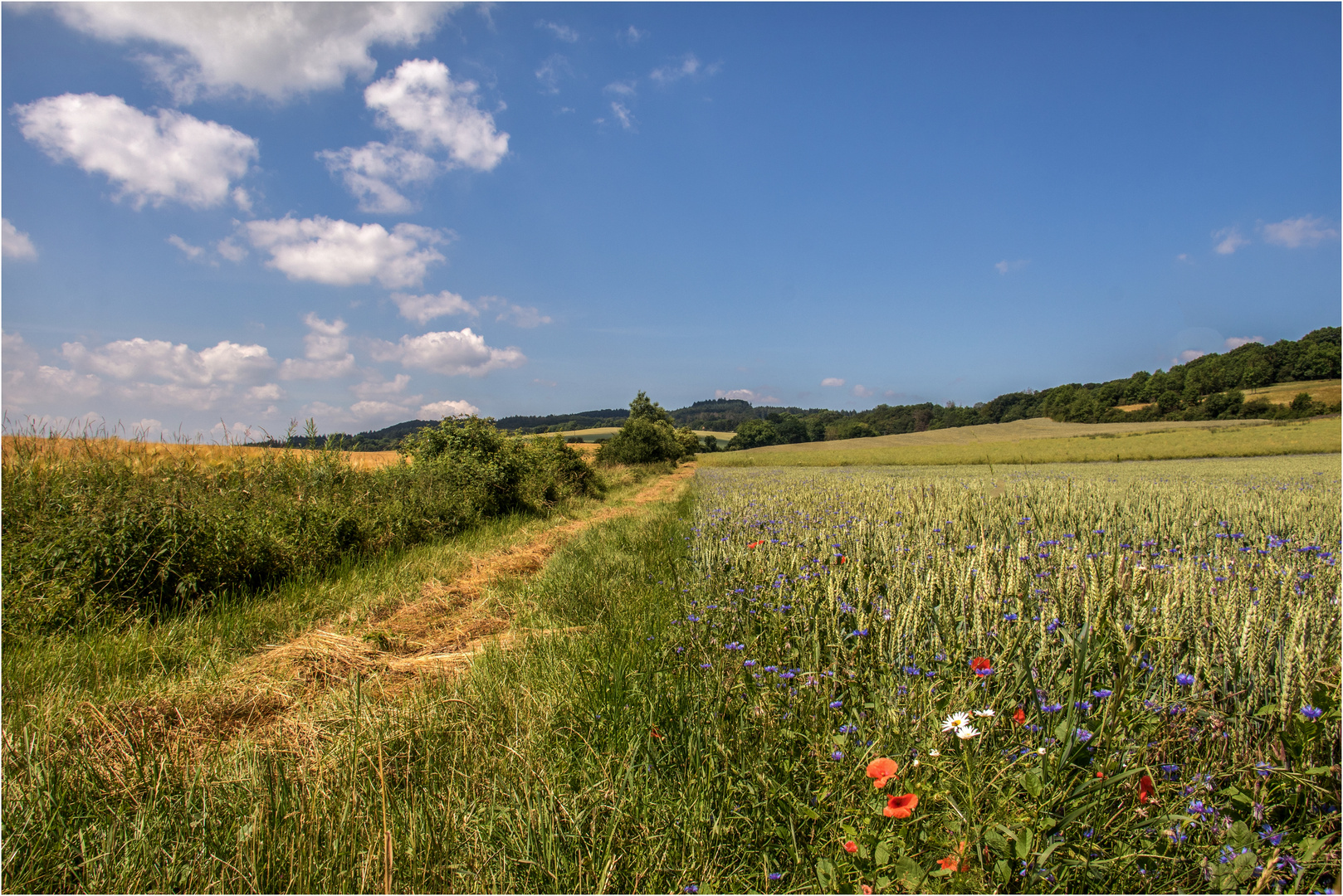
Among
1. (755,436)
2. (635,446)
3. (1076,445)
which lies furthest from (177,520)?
(755,436)

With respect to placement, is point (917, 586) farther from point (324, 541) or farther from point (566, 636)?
point (324, 541)

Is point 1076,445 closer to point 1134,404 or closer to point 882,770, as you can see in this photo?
point 1134,404

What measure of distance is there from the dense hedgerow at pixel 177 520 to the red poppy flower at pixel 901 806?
599cm

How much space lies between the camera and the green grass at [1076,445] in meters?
31.6

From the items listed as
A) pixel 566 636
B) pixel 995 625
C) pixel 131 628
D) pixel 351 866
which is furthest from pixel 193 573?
pixel 995 625

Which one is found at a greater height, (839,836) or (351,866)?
(839,836)

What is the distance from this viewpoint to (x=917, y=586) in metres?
2.50

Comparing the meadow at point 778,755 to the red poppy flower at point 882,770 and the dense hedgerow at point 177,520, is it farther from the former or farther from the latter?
the dense hedgerow at point 177,520

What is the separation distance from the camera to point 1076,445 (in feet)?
131

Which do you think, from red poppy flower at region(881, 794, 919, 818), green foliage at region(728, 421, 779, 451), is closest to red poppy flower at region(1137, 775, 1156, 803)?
red poppy flower at region(881, 794, 919, 818)

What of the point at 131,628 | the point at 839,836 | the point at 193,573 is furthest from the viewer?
the point at 193,573

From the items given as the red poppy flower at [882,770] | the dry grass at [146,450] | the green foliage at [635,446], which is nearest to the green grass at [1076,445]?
the green foliage at [635,446]

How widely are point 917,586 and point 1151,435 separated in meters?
51.9

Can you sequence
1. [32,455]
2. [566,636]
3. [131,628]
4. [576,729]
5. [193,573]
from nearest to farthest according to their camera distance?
[576,729]
[566,636]
[131,628]
[193,573]
[32,455]
